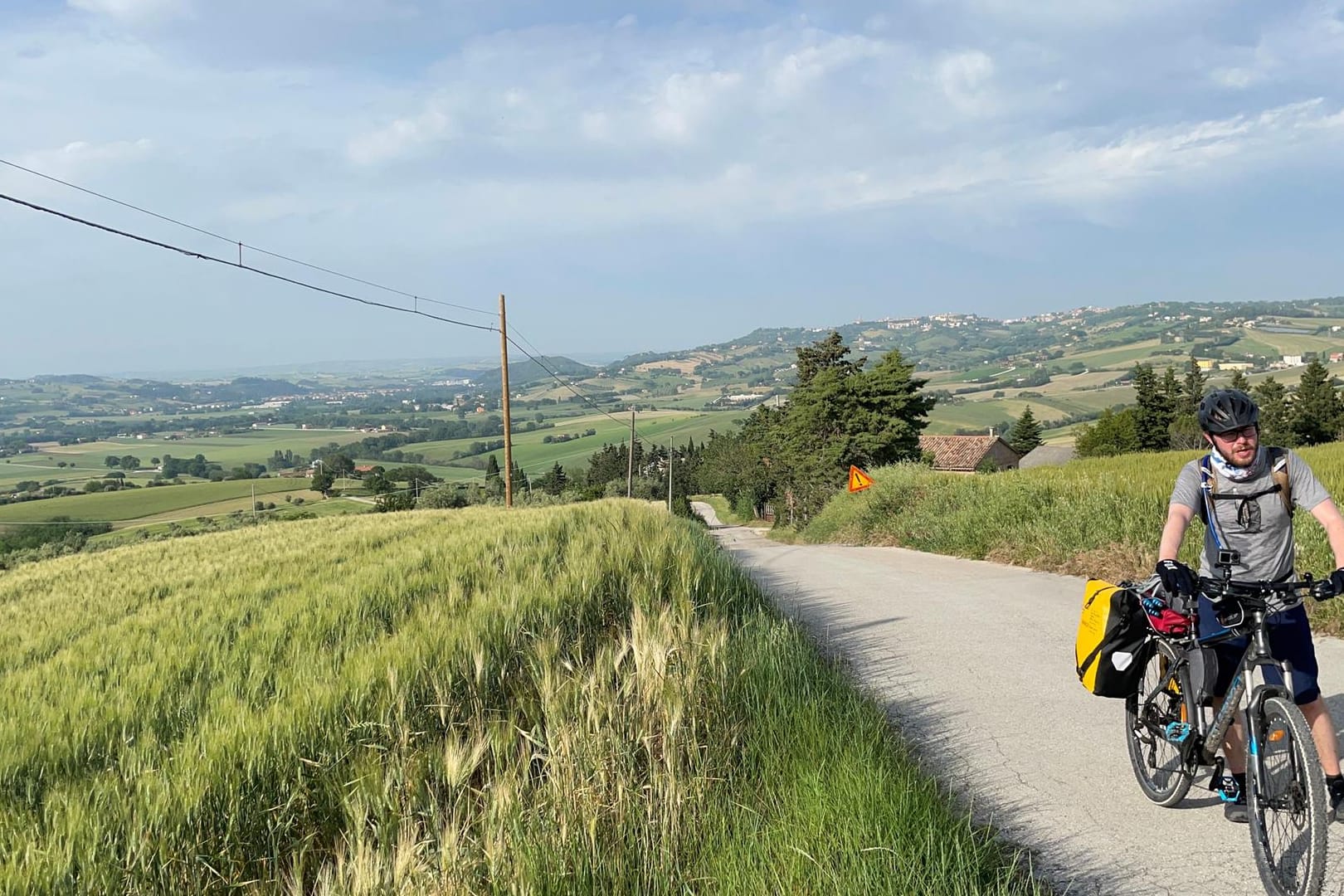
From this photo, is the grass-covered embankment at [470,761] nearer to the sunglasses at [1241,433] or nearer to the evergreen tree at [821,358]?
the sunglasses at [1241,433]

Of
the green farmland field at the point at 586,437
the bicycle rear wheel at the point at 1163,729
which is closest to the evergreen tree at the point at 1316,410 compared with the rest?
the green farmland field at the point at 586,437

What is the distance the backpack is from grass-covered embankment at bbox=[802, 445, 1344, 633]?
415 centimetres

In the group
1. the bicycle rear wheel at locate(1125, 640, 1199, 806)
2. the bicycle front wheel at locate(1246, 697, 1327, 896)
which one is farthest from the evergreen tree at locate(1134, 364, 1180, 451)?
the bicycle front wheel at locate(1246, 697, 1327, 896)

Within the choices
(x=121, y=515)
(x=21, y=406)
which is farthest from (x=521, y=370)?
(x=121, y=515)

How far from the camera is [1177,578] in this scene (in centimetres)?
348

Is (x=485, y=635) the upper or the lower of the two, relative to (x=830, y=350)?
lower

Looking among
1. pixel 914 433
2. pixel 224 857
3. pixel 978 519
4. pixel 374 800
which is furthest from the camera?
pixel 914 433

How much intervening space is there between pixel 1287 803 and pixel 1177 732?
2.14 ft

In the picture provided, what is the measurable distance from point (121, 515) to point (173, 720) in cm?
6906

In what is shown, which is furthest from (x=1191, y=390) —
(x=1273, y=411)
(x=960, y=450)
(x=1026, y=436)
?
(x=960, y=450)

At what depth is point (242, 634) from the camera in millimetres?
5918

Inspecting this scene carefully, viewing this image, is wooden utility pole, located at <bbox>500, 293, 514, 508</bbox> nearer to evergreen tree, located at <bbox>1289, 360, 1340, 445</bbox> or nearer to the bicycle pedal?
the bicycle pedal

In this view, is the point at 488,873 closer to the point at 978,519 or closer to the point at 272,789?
the point at 272,789

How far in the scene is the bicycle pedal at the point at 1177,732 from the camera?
12.1 feet
